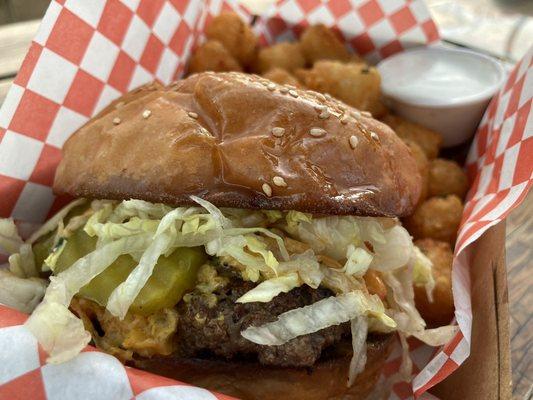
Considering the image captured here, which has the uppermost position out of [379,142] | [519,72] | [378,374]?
[519,72]

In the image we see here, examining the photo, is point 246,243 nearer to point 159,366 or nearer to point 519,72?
point 159,366


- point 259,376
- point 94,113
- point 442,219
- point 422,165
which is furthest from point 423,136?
point 259,376

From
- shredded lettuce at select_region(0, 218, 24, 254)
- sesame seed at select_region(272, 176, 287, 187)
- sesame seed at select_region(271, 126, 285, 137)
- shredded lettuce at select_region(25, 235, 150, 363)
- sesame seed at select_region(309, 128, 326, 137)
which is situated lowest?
shredded lettuce at select_region(0, 218, 24, 254)

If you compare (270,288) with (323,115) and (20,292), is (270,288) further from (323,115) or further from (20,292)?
(20,292)

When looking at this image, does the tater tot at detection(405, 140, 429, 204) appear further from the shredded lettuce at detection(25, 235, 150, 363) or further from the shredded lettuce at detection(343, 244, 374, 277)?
the shredded lettuce at detection(25, 235, 150, 363)

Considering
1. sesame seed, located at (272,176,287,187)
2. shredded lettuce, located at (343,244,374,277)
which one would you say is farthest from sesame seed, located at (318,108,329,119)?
shredded lettuce, located at (343,244,374,277)

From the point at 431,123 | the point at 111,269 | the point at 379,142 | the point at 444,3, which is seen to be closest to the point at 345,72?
the point at 431,123
